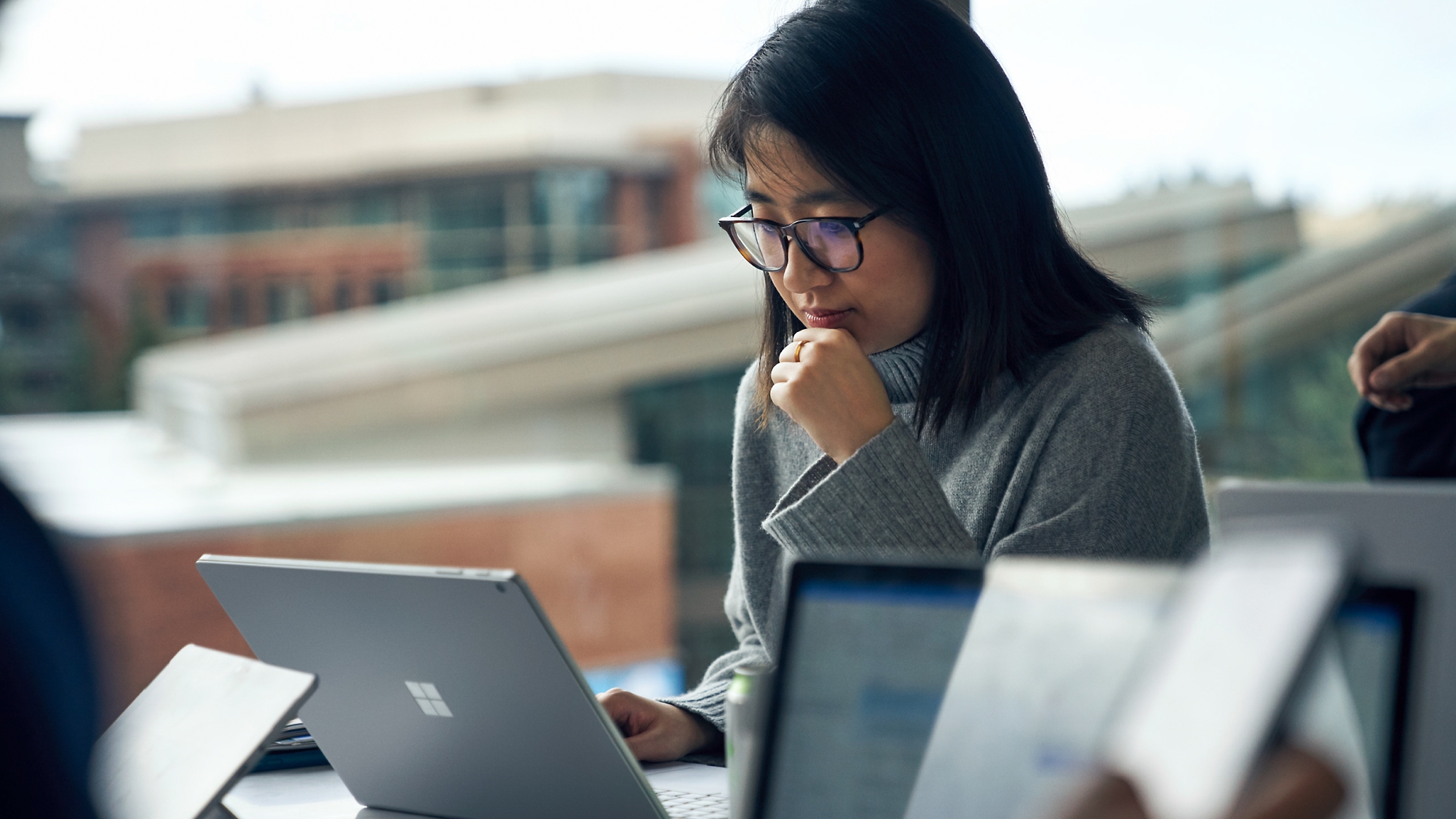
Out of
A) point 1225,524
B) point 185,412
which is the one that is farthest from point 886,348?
point 185,412

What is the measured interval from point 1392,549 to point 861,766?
1.07 ft

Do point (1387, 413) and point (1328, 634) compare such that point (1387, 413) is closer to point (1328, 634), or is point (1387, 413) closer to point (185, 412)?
point (1328, 634)

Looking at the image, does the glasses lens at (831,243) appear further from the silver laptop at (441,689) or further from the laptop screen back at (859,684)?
the laptop screen back at (859,684)

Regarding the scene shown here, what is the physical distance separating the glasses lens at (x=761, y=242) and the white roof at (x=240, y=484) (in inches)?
197

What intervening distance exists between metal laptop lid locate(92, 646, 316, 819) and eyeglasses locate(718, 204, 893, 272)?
0.69 meters

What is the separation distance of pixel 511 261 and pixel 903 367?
226 inches

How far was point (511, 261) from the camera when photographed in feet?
22.5

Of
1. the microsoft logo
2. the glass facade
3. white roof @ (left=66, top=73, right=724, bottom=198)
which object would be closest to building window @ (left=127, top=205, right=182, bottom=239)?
white roof @ (left=66, top=73, right=724, bottom=198)

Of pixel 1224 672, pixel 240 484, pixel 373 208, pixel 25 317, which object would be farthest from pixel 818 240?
pixel 240 484

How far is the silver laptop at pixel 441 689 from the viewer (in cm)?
80

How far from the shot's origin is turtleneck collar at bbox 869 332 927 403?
4.44ft

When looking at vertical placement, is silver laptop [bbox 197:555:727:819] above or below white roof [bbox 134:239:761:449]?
above

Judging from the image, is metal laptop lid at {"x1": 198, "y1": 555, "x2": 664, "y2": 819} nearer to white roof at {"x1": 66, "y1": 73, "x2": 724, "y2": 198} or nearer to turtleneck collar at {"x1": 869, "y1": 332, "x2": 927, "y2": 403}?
turtleneck collar at {"x1": 869, "y1": 332, "x2": 927, "y2": 403}

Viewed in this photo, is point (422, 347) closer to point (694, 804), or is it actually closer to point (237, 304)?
point (237, 304)
